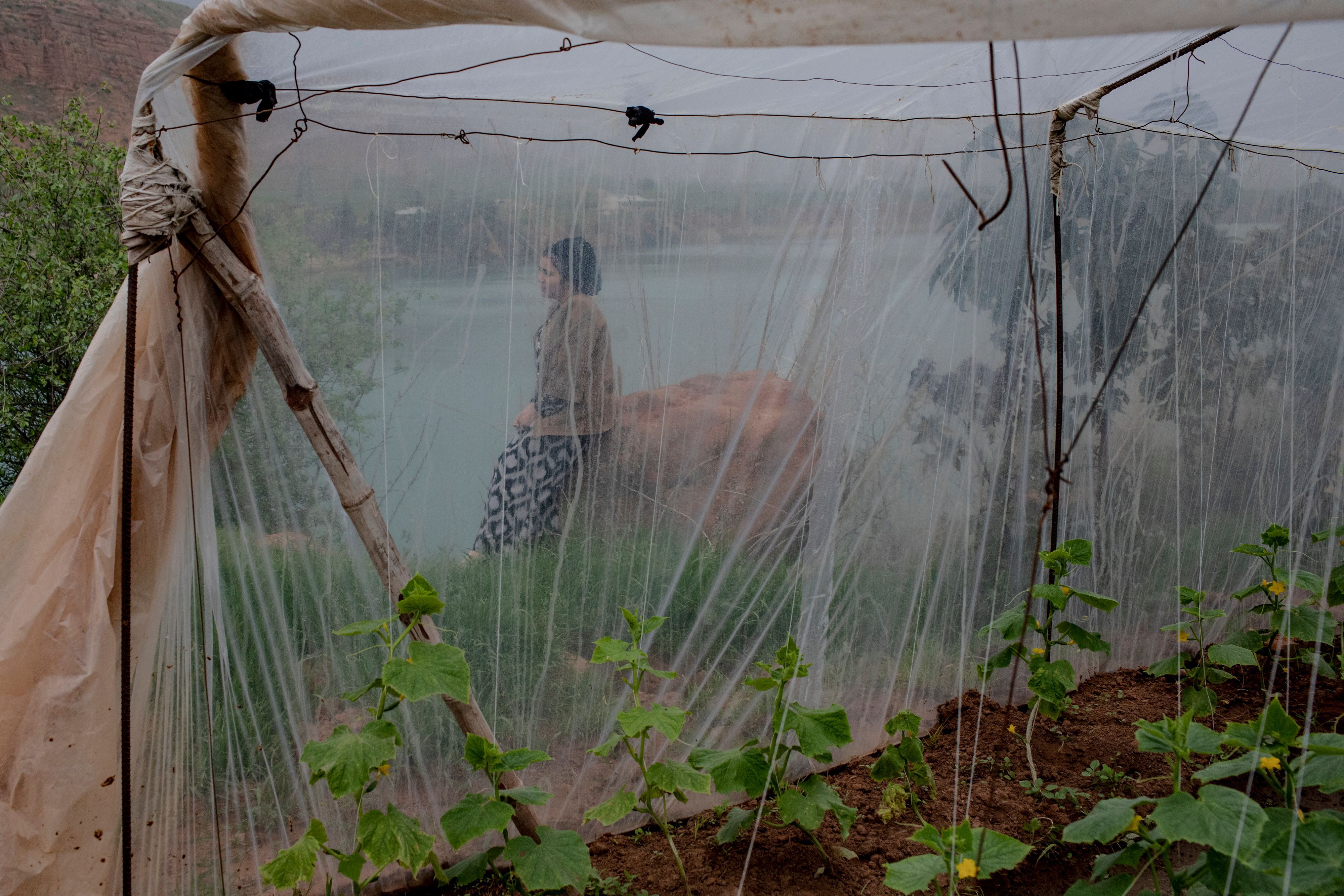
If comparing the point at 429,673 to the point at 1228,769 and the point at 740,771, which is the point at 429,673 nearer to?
the point at 740,771

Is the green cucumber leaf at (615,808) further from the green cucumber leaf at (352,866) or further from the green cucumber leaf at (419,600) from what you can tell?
the green cucumber leaf at (419,600)

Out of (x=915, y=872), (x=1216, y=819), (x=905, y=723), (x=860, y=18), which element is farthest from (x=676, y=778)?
(x=860, y=18)

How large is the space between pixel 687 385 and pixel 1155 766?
184 centimetres

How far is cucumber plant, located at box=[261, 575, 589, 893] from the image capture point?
1.64 metres

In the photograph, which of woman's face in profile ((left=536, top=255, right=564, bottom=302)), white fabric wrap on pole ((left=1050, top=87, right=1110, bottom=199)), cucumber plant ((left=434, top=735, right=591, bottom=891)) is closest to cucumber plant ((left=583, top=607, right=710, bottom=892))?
cucumber plant ((left=434, top=735, right=591, bottom=891))

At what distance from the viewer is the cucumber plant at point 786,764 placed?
81.2 inches

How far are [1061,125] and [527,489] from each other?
200 centimetres

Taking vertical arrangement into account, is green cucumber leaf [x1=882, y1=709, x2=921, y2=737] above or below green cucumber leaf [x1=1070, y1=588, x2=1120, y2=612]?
below

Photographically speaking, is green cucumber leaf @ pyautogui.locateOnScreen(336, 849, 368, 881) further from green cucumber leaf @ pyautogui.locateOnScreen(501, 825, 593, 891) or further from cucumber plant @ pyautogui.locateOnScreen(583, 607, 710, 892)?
cucumber plant @ pyautogui.locateOnScreen(583, 607, 710, 892)

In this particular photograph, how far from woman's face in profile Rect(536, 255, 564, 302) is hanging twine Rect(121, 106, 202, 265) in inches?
34.2

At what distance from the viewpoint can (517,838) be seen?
191 centimetres

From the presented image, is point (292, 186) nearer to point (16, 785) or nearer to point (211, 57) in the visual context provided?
point (211, 57)

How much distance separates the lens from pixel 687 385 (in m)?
2.58

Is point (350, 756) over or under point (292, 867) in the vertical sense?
over
